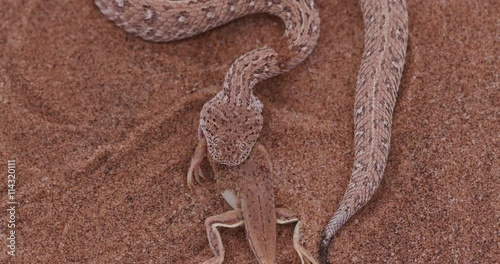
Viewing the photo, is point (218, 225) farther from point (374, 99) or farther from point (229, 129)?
point (374, 99)

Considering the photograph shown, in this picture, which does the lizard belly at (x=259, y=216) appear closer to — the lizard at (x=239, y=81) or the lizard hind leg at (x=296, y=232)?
the lizard at (x=239, y=81)

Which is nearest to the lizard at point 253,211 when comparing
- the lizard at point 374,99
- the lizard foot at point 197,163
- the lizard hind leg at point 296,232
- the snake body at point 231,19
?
the lizard hind leg at point 296,232

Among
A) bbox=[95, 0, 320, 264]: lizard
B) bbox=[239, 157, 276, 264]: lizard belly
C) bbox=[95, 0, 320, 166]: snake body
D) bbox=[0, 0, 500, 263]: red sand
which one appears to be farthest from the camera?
bbox=[95, 0, 320, 166]: snake body

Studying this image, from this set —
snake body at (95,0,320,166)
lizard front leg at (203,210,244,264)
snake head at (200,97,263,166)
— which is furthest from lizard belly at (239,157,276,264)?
snake body at (95,0,320,166)

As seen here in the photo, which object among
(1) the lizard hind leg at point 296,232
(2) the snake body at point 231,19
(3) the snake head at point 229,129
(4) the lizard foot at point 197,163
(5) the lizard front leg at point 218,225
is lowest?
(1) the lizard hind leg at point 296,232

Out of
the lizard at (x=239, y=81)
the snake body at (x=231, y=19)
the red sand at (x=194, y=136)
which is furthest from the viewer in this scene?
the snake body at (x=231, y=19)

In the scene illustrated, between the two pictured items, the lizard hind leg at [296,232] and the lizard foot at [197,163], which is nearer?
the lizard hind leg at [296,232]

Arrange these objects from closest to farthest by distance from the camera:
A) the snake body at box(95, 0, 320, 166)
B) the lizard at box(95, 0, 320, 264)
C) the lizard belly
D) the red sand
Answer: the lizard belly
the lizard at box(95, 0, 320, 264)
the red sand
the snake body at box(95, 0, 320, 166)

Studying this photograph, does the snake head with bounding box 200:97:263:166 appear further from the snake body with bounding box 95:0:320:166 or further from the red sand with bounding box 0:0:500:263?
the red sand with bounding box 0:0:500:263

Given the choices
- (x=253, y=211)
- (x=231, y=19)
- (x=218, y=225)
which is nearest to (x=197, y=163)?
(x=218, y=225)
